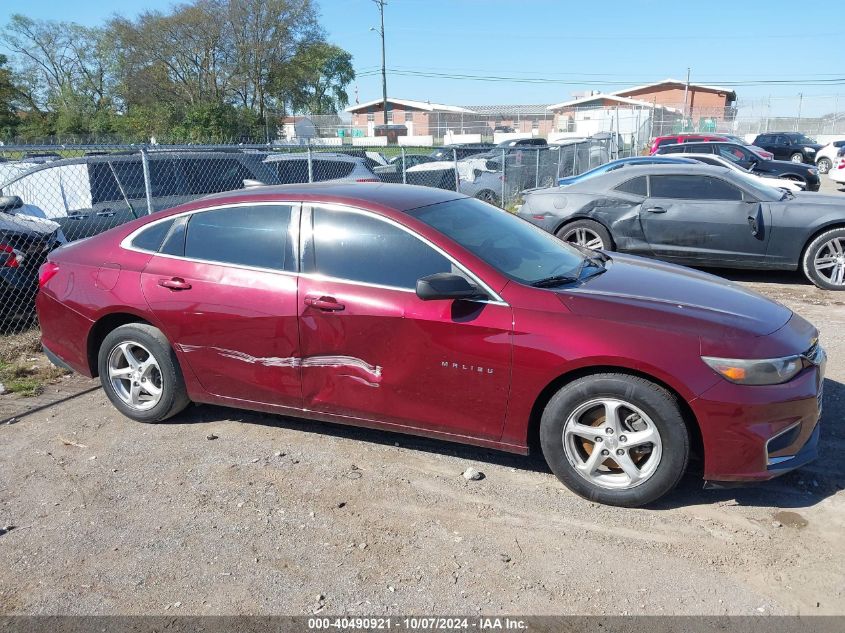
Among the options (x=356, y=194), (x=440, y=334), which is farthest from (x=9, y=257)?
(x=440, y=334)

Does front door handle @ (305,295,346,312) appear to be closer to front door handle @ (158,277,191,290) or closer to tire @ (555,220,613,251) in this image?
front door handle @ (158,277,191,290)

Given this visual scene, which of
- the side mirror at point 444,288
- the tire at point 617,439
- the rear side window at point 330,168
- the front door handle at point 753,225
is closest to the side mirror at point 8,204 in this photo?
the rear side window at point 330,168

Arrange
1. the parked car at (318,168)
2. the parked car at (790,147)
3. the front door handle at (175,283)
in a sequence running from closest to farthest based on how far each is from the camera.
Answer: the front door handle at (175,283) → the parked car at (318,168) → the parked car at (790,147)

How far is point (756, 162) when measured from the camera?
730 inches

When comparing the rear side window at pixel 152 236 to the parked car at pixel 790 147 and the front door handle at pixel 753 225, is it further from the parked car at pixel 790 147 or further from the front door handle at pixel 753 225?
the parked car at pixel 790 147

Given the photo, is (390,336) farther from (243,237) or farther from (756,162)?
(756,162)

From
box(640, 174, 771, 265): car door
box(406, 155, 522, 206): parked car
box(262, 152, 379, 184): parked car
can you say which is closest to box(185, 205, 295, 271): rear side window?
box(640, 174, 771, 265): car door

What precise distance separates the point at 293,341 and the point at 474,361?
44.3 inches

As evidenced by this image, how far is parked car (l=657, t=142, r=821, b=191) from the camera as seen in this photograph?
17.5 meters

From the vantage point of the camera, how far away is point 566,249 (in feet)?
15.2

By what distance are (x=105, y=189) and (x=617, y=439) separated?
772 cm

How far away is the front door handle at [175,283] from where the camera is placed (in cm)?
439

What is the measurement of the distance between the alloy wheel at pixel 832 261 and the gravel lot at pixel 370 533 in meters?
4.28

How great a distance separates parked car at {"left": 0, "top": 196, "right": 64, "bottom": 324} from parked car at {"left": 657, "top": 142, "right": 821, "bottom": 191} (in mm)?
15907
